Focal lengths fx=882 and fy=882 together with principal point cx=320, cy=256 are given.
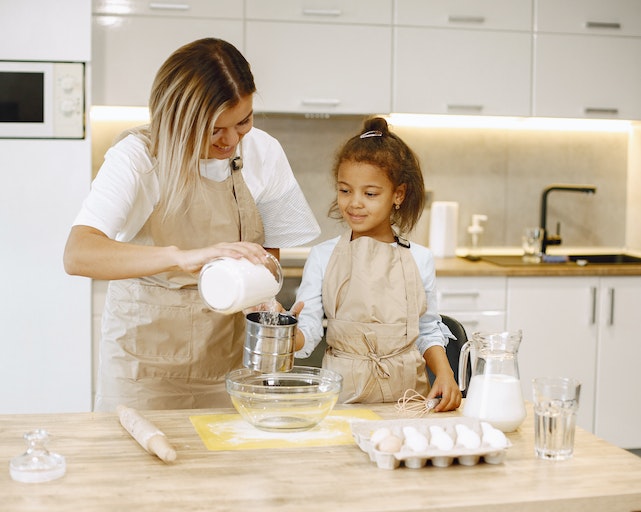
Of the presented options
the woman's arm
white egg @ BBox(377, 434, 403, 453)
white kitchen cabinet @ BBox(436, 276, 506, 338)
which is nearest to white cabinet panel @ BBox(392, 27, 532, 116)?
white kitchen cabinet @ BBox(436, 276, 506, 338)

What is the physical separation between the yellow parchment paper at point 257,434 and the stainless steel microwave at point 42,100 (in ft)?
5.98

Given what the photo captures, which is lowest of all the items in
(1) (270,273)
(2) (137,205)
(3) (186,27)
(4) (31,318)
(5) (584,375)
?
(5) (584,375)

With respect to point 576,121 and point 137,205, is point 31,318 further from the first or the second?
point 576,121

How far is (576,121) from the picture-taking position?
158 inches

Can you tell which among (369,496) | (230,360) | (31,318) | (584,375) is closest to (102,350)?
(230,360)

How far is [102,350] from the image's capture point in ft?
6.64

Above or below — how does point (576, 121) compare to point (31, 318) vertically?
above

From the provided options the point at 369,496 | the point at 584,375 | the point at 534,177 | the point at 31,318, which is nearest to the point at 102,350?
the point at 369,496

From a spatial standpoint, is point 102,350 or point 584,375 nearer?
point 102,350

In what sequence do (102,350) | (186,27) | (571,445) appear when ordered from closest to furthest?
(571,445) → (102,350) → (186,27)

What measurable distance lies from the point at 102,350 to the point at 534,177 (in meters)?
2.58

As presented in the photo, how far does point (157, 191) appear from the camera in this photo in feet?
6.19

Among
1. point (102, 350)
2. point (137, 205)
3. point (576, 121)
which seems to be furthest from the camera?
point (576, 121)

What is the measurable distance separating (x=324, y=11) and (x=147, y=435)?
2.42 m
